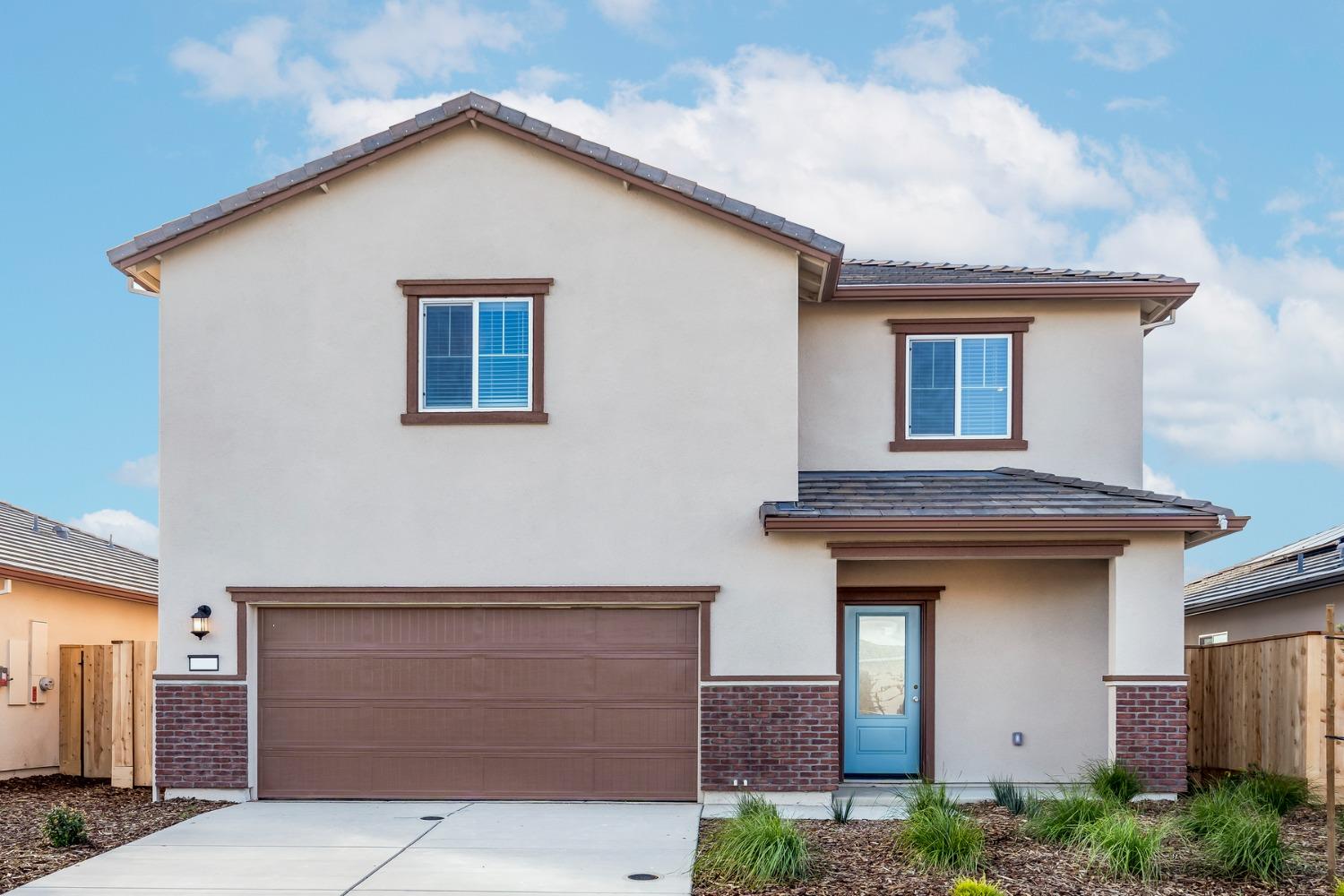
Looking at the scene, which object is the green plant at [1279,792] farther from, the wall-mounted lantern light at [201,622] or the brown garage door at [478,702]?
the wall-mounted lantern light at [201,622]

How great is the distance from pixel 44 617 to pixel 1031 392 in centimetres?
1285

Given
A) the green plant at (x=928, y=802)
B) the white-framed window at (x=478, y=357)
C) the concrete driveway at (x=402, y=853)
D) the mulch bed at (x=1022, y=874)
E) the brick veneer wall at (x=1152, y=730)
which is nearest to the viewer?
the mulch bed at (x=1022, y=874)

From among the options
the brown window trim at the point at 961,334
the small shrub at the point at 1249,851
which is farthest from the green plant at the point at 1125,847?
the brown window trim at the point at 961,334

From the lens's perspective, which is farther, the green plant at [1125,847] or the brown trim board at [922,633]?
the brown trim board at [922,633]

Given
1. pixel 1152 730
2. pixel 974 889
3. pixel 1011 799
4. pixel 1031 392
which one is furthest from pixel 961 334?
pixel 974 889

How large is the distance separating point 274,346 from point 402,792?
15.9ft

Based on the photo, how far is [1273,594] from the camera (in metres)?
18.5

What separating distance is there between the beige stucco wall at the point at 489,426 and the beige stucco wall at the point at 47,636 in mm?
3997

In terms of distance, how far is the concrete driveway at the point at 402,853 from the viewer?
9.95 m

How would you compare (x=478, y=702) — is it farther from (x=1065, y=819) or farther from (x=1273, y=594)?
(x=1273, y=594)

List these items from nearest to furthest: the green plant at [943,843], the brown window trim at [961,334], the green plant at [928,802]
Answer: the green plant at [943,843], the green plant at [928,802], the brown window trim at [961,334]

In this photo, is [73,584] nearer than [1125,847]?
No

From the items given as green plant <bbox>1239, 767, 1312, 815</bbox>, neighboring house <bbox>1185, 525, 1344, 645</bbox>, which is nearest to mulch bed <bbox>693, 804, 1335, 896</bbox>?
green plant <bbox>1239, 767, 1312, 815</bbox>

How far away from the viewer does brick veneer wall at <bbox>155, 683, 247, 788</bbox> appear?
14141 mm
